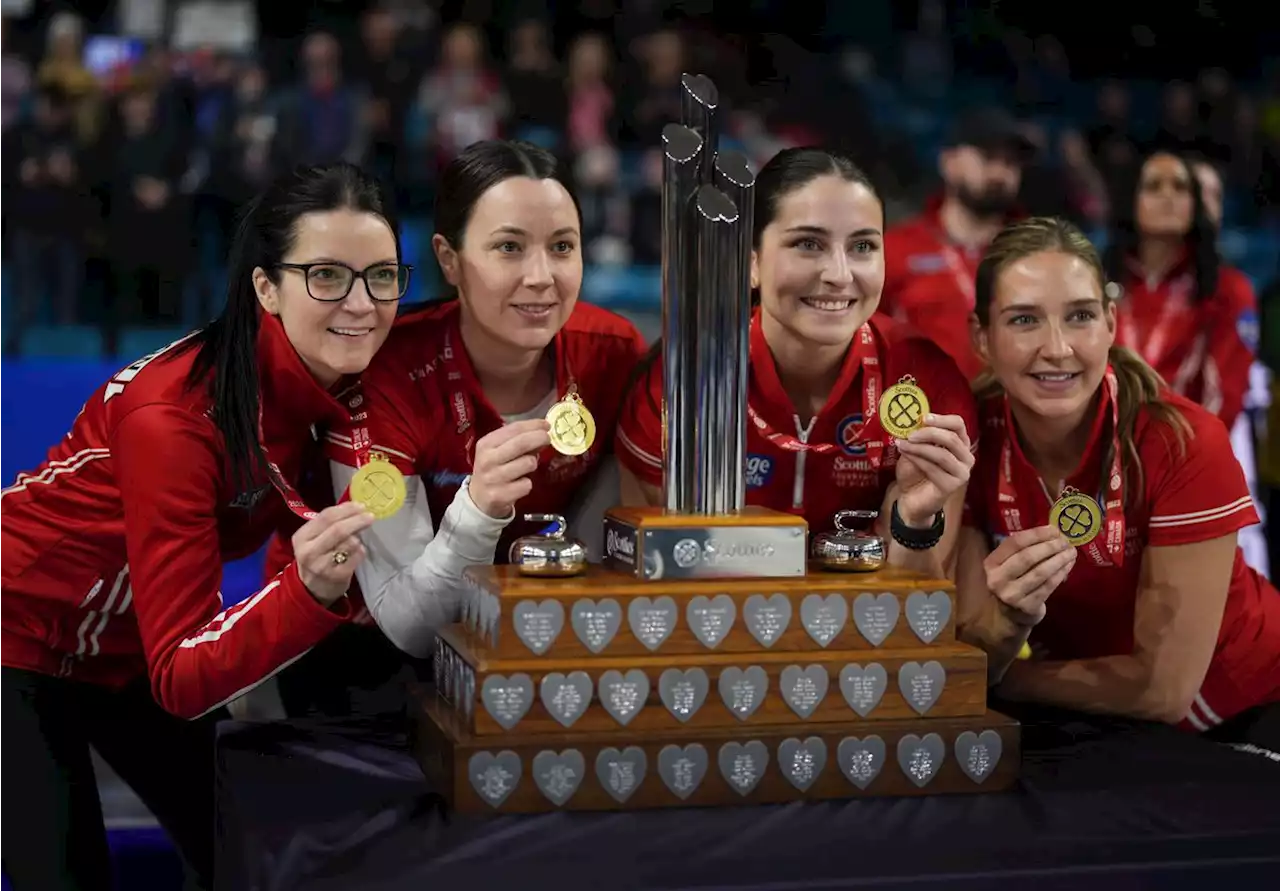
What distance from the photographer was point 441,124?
7820mm

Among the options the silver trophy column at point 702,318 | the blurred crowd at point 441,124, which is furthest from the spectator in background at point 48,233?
the silver trophy column at point 702,318

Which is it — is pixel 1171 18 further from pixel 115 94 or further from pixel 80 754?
pixel 80 754

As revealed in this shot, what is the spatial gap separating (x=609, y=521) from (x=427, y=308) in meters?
0.71

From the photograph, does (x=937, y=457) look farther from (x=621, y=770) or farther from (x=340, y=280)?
(x=340, y=280)

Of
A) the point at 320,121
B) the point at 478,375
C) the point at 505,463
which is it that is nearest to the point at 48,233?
the point at 320,121

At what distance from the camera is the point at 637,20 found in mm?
8812

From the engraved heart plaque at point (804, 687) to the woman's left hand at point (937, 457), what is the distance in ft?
1.09

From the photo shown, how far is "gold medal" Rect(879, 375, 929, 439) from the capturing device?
1783 mm

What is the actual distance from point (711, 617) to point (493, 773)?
29cm

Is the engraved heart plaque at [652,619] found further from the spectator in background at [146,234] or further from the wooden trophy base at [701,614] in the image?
the spectator in background at [146,234]

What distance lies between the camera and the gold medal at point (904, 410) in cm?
178

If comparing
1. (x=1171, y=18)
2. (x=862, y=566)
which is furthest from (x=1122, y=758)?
(x=1171, y=18)

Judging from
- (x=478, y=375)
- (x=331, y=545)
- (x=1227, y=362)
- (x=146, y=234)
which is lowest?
(x=331, y=545)

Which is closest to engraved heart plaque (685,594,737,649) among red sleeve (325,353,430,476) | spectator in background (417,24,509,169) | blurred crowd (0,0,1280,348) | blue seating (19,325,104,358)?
red sleeve (325,353,430,476)
